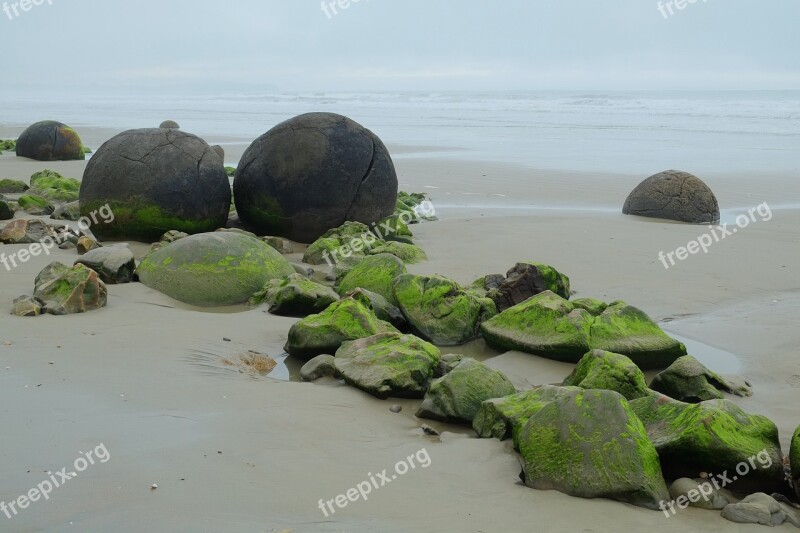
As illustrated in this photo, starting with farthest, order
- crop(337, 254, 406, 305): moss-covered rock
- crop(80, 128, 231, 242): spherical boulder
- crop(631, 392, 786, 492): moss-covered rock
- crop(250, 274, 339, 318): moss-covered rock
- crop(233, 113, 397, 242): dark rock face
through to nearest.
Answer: crop(233, 113, 397, 242): dark rock face → crop(80, 128, 231, 242): spherical boulder → crop(337, 254, 406, 305): moss-covered rock → crop(250, 274, 339, 318): moss-covered rock → crop(631, 392, 786, 492): moss-covered rock

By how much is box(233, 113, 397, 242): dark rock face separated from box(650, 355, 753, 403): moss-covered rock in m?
4.86

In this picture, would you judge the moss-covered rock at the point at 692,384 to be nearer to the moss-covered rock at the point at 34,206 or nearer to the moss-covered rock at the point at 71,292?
the moss-covered rock at the point at 71,292

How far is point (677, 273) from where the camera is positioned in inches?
306

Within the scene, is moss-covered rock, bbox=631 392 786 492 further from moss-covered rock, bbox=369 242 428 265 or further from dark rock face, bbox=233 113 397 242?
dark rock face, bbox=233 113 397 242

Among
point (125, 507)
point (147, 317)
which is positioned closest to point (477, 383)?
point (125, 507)

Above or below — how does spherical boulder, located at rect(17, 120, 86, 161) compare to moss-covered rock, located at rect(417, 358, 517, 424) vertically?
below

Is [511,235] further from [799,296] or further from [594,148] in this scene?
[594,148]

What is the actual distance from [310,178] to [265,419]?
519cm

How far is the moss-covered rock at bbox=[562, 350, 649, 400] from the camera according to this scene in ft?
14.3

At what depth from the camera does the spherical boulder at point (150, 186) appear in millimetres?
8562

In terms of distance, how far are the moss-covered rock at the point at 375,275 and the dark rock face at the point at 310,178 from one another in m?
2.30

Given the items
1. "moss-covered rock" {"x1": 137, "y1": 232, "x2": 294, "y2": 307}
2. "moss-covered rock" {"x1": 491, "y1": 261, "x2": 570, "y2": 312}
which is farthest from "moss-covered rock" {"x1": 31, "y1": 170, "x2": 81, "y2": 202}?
"moss-covered rock" {"x1": 491, "y1": 261, "x2": 570, "y2": 312}

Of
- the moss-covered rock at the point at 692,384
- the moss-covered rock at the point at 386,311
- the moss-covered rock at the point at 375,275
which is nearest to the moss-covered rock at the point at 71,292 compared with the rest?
the moss-covered rock at the point at 386,311

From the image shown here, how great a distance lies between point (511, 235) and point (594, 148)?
14.2 m
